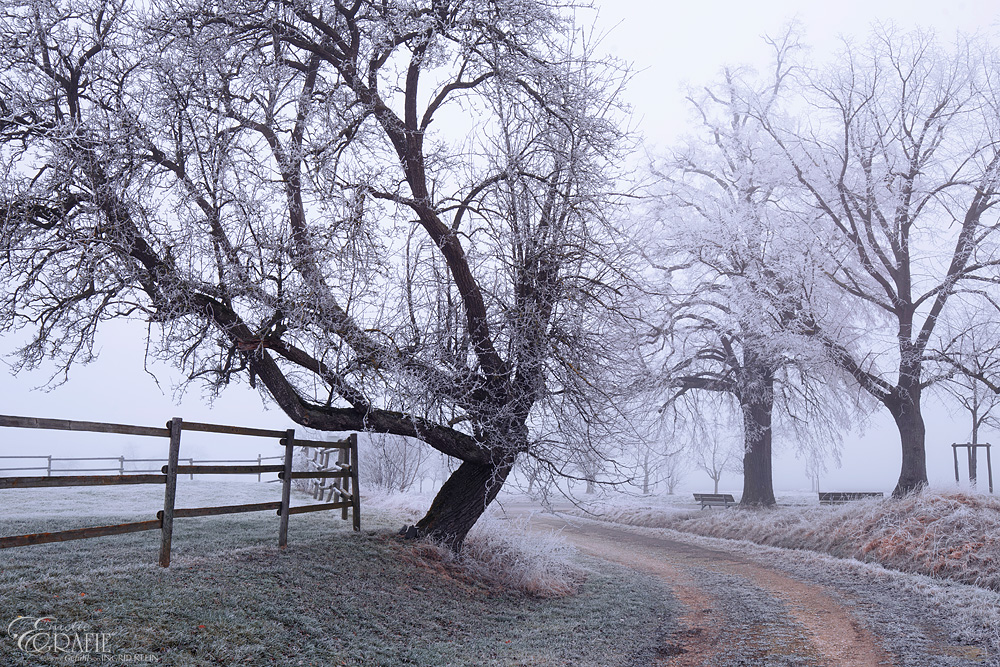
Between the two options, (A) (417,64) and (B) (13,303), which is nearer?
(B) (13,303)

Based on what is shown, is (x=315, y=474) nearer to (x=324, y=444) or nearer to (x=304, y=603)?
(x=324, y=444)

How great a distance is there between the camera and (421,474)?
34875mm

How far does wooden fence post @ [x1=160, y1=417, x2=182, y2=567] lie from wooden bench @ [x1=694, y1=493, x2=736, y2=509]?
18.9 metres

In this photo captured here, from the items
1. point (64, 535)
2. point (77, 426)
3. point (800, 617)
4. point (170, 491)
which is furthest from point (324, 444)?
point (800, 617)

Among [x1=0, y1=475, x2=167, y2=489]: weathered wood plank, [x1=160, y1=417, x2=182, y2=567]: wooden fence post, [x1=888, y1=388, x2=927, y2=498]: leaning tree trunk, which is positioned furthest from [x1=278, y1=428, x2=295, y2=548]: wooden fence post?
[x1=888, y1=388, x2=927, y2=498]: leaning tree trunk

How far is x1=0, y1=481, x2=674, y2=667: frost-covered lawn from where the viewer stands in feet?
17.3

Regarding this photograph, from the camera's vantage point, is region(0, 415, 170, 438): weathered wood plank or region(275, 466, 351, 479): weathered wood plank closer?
region(0, 415, 170, 438): weathered wood plank

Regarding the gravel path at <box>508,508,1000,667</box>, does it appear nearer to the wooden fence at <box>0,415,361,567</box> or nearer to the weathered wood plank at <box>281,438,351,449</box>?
the wooden fence at <box>0,415,361,567</box>

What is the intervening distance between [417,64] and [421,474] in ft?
92.7

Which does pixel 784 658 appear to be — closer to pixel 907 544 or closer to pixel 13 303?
pixel 907 544

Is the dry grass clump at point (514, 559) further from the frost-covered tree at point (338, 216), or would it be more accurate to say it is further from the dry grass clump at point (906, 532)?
the dry grass clump at point (906, 532)

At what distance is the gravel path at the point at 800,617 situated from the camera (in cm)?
704

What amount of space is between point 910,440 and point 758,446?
516 cm

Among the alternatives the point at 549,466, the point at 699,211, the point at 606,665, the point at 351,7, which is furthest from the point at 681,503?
the point at 351,7
